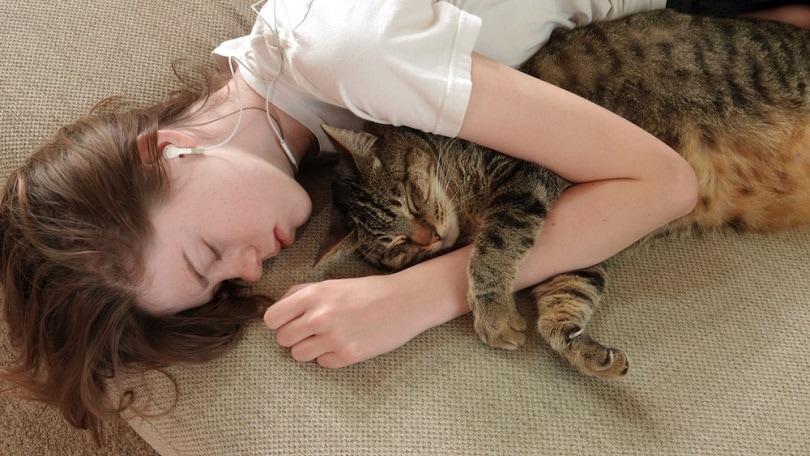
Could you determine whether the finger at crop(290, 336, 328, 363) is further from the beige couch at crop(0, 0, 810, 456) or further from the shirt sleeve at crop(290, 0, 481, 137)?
the shirt sleeve at crop(290, 0, 481, 137)

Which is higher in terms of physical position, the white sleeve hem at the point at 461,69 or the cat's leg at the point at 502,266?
the white sleeve hem at the point at 461,69

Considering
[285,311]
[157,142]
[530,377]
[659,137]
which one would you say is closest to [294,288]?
[285,311]

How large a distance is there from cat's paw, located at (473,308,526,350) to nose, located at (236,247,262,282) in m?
0.43

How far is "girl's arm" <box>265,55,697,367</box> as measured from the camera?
1.12 m

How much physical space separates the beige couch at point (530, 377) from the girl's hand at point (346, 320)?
0.04 meters

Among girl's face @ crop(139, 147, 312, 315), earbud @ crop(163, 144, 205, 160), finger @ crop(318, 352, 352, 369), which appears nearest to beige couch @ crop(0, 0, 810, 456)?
finger @ crop(318, 352, 352, 369)

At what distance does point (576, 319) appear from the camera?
1174 millimetres

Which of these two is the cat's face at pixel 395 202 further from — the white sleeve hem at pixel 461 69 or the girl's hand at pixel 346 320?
the white sleeve hem at pixel 461 69

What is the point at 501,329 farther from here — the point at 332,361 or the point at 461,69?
the point at 461,69

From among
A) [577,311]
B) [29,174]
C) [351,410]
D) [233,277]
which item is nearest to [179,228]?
[233,277]

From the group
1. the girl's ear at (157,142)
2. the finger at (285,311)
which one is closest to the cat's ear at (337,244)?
the finger at (285,311)

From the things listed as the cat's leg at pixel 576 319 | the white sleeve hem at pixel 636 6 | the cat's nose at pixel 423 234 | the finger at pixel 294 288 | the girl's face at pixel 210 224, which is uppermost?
the white sleeve hem at pixel 636 6

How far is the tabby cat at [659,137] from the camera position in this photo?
1.28 metres

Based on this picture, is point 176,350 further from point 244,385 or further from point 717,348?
point 717,348
